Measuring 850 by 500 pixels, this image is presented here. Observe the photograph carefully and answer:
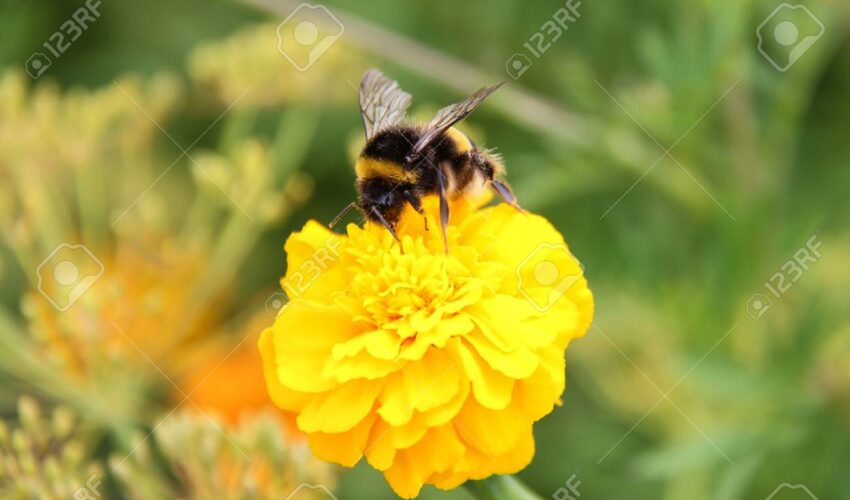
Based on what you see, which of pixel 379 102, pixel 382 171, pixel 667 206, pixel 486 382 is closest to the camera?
pixel 486 382

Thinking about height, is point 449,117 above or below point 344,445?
above

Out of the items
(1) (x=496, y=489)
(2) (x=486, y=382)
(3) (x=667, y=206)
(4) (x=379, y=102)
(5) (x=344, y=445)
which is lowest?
(5) (x=344, y=445)

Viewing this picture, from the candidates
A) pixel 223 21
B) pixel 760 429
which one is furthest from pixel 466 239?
pixel 223 21

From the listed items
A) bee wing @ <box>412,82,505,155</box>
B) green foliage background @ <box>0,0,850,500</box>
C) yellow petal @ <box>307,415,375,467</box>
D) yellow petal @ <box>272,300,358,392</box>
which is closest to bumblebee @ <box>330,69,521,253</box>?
bee wing @ <box>412,82,505,155</box>

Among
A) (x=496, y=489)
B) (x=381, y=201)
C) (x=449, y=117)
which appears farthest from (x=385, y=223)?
(x=496, y=489)

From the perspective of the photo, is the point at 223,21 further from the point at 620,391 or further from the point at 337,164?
the point at 620,391

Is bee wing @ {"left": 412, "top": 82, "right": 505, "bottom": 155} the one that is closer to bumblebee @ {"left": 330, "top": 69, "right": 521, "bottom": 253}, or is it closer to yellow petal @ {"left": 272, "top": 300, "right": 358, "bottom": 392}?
bumblebee @ {"left": 330, "top": 69, "right": 521, "bottom": 253}

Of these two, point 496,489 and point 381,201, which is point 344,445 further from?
point 381,201
